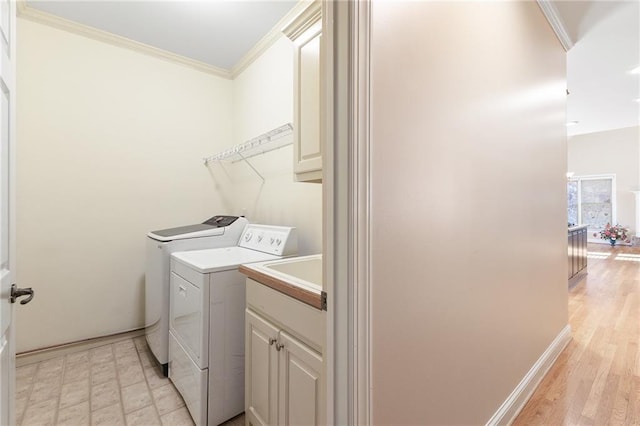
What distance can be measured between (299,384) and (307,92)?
123 centimetres

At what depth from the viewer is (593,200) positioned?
8.08 metres

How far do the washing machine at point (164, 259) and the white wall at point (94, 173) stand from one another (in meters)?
0.55

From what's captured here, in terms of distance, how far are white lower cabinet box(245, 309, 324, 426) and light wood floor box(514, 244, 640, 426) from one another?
49.4 inches

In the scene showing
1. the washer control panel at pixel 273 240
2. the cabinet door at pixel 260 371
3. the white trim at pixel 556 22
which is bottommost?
the cabinet door at pixel 260 371

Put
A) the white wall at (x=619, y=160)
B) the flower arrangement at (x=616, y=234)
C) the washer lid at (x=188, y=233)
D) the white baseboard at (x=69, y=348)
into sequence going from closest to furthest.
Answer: the washer lid at (x=188, y=233) < the white baseboard at (x=69, y=348) < the white wall at (x=619, y=160) < the flower arrangement at (x=616, y=234)

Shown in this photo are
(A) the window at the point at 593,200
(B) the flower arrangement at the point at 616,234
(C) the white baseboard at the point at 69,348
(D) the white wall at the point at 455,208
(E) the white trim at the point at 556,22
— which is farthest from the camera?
(A) the window at the point at 593,200

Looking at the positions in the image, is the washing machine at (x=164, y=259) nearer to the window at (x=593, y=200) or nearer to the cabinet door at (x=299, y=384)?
the cabinet door at (x=299, y=384)

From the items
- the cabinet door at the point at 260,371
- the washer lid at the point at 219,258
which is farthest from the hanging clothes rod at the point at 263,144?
the cabinet door at the point at 260,371

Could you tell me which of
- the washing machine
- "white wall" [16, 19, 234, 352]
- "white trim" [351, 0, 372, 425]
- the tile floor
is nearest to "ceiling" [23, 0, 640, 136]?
"white wall" [16, 19, 234, 352]

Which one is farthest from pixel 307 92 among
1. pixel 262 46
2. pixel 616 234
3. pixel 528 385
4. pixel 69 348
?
pixel 616 234

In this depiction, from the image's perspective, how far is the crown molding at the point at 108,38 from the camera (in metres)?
2.20

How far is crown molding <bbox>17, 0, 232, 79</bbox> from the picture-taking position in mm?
2197

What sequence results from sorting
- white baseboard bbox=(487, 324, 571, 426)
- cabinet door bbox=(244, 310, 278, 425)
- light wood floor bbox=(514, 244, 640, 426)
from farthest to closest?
light wood floor bbox=(514, 244, 640, 426), white baseboard bbox=(487, 324, 571, 426), cabinet door bbox=(244, 310, 278, 425)

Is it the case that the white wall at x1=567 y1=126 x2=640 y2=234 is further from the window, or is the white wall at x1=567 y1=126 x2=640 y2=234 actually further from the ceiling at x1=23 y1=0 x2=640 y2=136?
the ceiling at x1=23 y1=0 x2=640 y2=136
